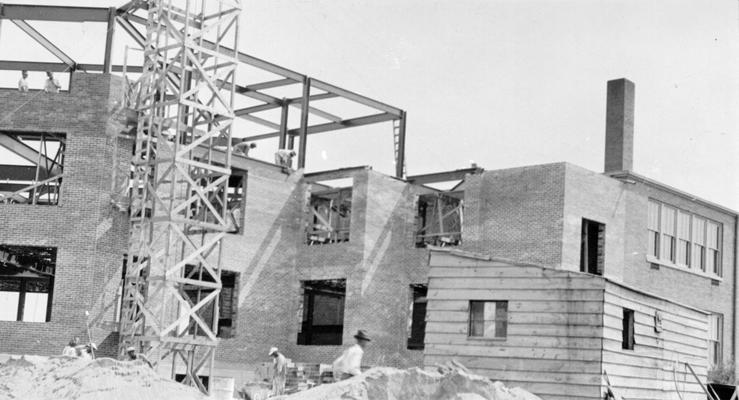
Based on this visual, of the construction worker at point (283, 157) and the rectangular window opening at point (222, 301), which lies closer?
the rectangular window opening at point (222, 301)

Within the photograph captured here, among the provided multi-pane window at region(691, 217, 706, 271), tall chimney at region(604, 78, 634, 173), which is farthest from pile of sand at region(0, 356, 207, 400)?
multi-pane window at region(691, 217, 706, 271)

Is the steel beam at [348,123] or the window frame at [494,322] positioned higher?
the steel beam at [348,123]

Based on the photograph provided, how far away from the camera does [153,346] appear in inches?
1188

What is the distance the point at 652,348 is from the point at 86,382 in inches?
522

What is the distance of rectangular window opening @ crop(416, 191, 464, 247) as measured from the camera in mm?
37594

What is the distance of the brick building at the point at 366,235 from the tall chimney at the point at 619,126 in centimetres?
5

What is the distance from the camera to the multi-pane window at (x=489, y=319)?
23.1 meters

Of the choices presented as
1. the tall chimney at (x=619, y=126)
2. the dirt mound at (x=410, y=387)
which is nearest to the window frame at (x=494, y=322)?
the dirt mound at (x=410, y=387)

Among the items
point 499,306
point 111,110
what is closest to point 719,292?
point 499,306

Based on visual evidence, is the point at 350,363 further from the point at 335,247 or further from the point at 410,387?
the point at 335,247

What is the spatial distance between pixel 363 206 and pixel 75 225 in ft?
33.1

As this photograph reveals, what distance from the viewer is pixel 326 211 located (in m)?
41.8

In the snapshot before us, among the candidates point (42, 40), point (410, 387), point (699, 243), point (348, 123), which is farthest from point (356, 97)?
point (410, 387)

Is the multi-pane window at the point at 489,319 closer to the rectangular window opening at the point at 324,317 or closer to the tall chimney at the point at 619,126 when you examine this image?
the tall chimney at the point at 619,126
